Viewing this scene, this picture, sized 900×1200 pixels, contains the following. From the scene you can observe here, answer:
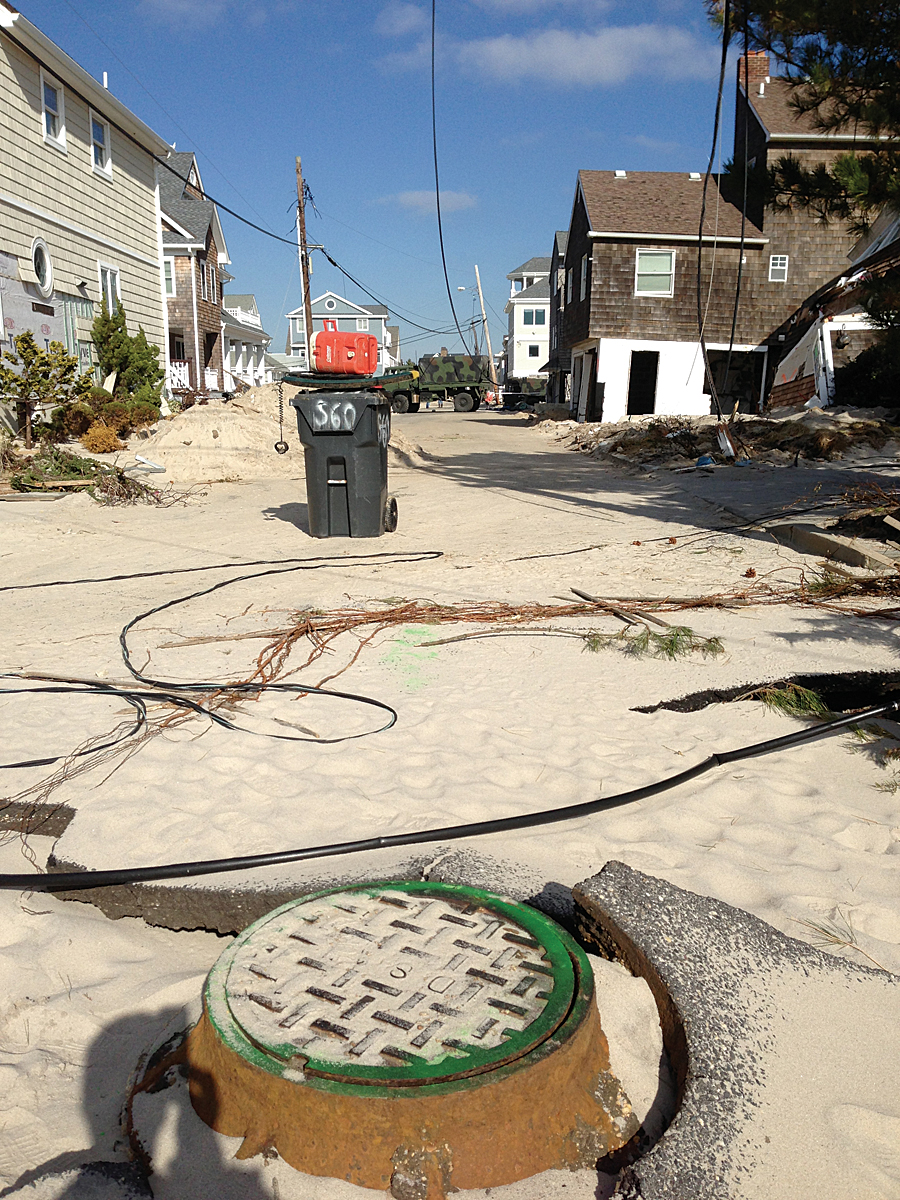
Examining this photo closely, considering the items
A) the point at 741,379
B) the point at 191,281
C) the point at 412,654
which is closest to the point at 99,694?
the point at 412,654

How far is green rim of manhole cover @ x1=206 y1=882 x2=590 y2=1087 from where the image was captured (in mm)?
1650

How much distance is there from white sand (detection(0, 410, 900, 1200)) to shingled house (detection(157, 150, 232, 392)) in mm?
24715

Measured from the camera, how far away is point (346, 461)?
818 cm

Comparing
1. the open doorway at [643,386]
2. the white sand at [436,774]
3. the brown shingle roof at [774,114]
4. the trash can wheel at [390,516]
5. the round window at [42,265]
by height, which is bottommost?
the white sand at [436,774]

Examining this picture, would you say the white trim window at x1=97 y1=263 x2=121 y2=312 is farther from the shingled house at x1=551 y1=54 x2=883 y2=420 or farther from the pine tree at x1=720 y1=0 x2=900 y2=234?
the shingled house at x1=551 y1=54 x2=883 y2=420

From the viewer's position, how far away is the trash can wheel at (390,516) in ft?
28.5

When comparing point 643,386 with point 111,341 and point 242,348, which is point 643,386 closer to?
point 111,341

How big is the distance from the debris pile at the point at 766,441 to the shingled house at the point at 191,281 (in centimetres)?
1777

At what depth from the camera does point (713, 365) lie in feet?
90.5

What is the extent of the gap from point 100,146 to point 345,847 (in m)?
18.9

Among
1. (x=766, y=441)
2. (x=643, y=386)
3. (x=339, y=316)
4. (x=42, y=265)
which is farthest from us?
(x=339, y=316)

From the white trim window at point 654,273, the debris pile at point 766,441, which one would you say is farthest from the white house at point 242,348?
the debris pile at point 766,441

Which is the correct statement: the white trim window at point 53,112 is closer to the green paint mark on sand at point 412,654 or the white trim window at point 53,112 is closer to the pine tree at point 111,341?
the pine tree at point 111,341

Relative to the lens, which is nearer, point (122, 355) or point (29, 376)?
point (29, 376)
